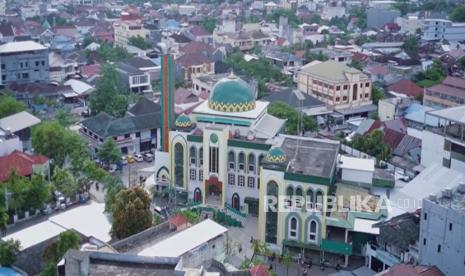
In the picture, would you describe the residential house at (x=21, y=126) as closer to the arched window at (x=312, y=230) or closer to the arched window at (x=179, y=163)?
the arched window at (x=179, y=163)

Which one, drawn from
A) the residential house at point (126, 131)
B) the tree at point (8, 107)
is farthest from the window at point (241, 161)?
the tree at point (8, 107)

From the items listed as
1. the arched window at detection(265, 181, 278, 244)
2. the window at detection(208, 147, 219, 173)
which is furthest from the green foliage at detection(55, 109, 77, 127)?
the arched window at detection(265, 181, 278, 244)

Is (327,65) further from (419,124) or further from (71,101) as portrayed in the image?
(71,101)

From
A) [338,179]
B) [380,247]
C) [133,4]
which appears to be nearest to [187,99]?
[338,179]

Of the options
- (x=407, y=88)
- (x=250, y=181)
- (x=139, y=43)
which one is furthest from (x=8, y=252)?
(x=139, y=43)

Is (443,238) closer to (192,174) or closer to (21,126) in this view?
(192,174)

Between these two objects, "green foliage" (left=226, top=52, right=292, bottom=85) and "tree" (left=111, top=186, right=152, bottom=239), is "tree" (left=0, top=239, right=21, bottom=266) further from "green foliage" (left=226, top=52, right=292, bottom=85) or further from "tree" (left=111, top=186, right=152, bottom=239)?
"green foliage" (left=226, top=52, right=292, bottom=85)
